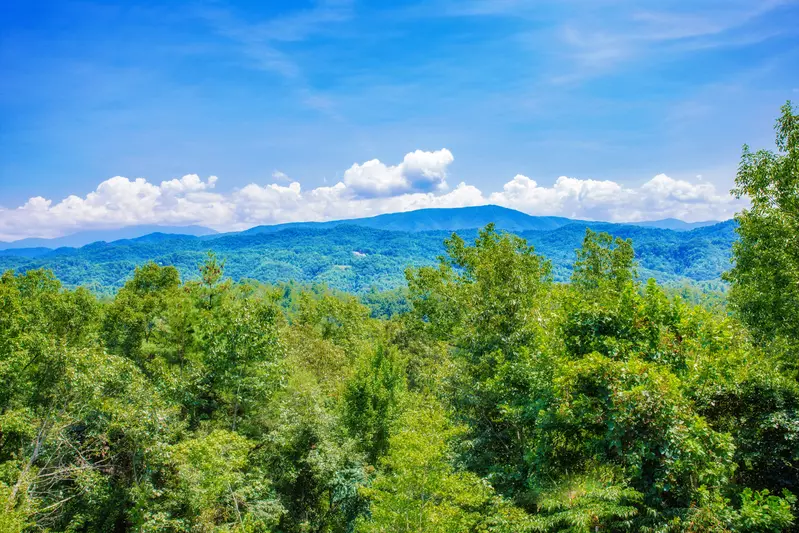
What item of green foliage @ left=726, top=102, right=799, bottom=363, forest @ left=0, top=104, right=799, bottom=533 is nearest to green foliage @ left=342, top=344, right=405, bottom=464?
forest @ left=0, top=104, right=799, bottom=533

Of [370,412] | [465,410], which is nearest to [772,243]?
[465,410]

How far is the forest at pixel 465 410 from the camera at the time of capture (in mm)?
9266

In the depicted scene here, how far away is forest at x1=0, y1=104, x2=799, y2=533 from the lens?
30.4 ft

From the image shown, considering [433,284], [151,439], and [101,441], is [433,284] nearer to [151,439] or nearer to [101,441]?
[151,439]

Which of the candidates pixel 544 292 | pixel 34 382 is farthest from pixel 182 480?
pixel 544 292

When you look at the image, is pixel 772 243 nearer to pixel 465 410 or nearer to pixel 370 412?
pixel 465 410

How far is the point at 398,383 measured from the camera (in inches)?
1130

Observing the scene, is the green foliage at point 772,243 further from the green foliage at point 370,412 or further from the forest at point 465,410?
the green foliage at point 370,412

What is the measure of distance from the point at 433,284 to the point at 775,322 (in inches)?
559

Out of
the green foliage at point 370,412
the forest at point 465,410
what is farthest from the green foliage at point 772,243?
the green foliage at point 370,412

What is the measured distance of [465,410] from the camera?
1709 centimetres

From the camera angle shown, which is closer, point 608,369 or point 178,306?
point 608,369

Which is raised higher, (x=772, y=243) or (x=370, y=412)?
(x=772, y=243)

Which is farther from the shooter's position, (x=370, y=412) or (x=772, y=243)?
(x=370, y=412)
